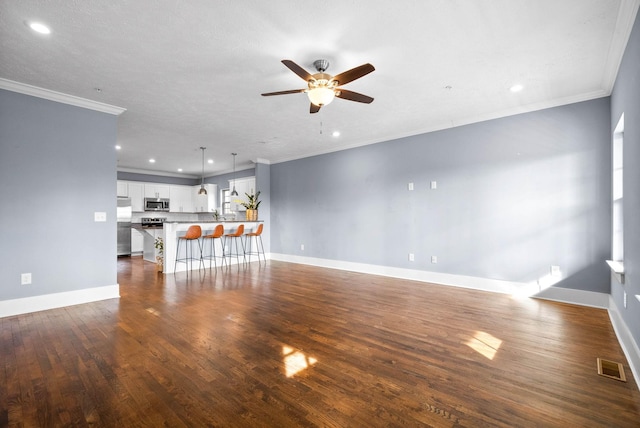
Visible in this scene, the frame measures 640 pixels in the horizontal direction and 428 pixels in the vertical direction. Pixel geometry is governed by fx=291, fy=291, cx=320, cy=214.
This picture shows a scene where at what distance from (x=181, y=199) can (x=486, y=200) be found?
9.34 m

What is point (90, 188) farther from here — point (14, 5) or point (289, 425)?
point (289, 425)

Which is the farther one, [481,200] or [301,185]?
[301,185]

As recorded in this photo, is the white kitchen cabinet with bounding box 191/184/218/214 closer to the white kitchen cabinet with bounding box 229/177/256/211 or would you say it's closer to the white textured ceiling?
the white kitchen cabinet with bounding box 229/177/256/211

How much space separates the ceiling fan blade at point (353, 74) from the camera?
97.9 inches

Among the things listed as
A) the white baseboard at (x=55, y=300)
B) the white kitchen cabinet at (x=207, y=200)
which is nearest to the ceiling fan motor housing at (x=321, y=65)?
the white baseboard at (x=55, y=300)

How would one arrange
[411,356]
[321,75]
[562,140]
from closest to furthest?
[411,356] → [321,75] → [562,140]

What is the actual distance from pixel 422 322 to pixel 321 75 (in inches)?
110

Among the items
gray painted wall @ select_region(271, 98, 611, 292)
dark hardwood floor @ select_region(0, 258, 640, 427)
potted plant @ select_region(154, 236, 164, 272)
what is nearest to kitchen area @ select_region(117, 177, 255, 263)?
potted plant @ select_region(154, 236, 164, 272)

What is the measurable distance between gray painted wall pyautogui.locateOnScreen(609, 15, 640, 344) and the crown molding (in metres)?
5.68

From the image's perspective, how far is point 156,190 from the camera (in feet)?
31.2

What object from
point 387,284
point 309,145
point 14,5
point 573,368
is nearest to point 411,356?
point 573,368

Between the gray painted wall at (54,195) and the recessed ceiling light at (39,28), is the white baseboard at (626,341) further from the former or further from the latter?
the gray painted wall at (54,195)

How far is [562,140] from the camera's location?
12.9ft

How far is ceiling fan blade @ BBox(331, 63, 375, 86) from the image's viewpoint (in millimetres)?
2486
